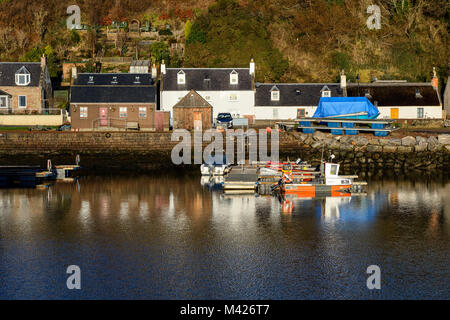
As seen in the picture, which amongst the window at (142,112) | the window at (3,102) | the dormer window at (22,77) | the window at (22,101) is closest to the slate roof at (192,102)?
the window at (142,112)

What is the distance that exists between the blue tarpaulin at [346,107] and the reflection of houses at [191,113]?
1068cm

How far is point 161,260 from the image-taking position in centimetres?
2559

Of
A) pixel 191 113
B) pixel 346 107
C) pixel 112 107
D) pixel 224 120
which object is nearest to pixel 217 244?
pixel 191 113

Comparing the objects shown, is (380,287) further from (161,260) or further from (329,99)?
(329,99)

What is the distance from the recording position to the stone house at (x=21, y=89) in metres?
66.7

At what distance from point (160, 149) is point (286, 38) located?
121ft

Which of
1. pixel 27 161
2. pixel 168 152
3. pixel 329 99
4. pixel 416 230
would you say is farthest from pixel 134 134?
pixel 416 230

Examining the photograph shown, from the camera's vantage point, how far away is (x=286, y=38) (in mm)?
86000

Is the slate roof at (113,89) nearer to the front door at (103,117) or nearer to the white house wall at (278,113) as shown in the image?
the front door at (103,117)

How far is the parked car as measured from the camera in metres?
62.6

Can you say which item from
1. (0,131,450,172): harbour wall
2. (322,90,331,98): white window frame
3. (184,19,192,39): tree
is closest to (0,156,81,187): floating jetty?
(0,131,450,172): harbour wall

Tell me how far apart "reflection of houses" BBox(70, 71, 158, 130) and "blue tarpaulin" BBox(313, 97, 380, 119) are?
16.1 meters

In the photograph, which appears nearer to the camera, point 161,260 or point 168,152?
Answer: point 161,260
